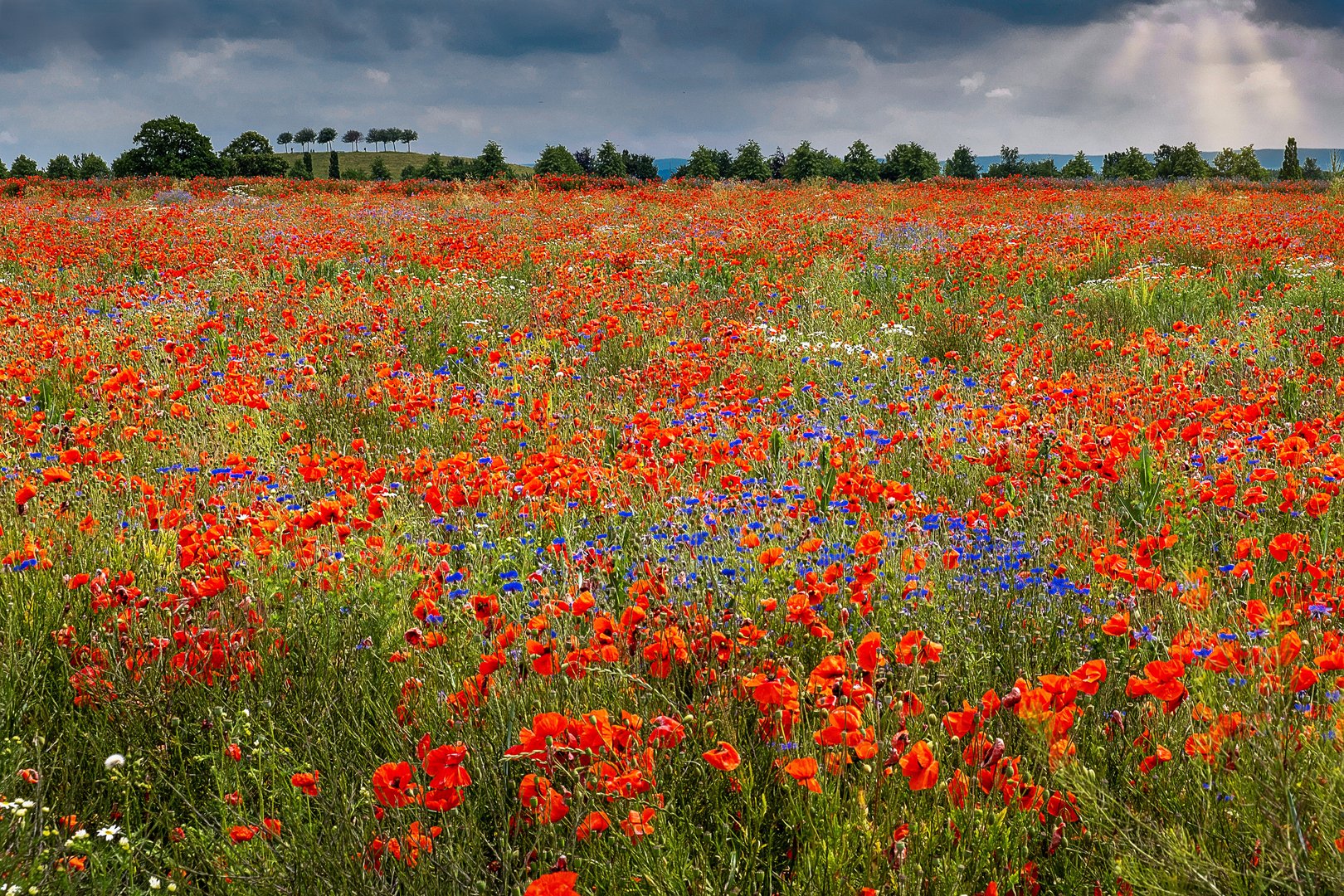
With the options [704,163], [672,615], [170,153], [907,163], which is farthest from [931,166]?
[672,615]

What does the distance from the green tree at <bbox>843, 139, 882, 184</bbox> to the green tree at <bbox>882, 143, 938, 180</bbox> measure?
53cm

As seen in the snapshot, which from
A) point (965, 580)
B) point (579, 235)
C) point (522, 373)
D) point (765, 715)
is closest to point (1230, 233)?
point (579, 235)

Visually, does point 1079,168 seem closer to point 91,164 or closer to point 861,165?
point 861,165

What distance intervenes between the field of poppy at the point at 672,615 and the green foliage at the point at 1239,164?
4321 centimetres

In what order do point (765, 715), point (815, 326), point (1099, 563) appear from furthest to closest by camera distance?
point (815, 326) → point (1099, 563) → point (765, 715)

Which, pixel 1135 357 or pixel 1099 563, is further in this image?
pixel 1135 357

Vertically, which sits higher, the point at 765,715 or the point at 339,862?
the point at 765,715

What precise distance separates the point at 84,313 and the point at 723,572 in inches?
277

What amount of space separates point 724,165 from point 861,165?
31.9 feet

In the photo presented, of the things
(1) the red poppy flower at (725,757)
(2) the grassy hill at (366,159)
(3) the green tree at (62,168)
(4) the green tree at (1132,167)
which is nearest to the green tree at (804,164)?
(4) the green tree at (1132,167)

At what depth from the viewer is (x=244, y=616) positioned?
8.34 feet

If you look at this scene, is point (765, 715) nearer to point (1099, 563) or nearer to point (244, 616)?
point (1099, 563)

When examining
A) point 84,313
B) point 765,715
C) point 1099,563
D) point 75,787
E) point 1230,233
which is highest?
point 1230,233

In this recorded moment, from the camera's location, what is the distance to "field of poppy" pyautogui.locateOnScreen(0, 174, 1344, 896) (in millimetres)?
1663
